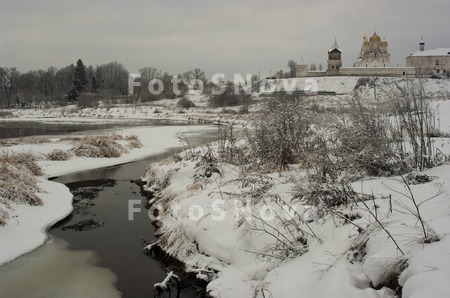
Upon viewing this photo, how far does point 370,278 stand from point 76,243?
20.1 ft

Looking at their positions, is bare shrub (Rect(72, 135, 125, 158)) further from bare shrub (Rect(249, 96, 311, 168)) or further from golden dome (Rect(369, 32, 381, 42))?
golden dome (Rect(369, 32, 381, 42))

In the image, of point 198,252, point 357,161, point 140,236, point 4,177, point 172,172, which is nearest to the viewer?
point 198,252

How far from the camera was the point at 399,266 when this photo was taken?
393 centimetres

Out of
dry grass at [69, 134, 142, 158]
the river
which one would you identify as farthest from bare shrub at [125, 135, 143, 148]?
the river

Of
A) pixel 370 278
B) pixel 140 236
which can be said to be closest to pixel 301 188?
pixel 370 278

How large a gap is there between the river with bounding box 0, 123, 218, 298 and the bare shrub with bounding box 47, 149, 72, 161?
7.06 metres

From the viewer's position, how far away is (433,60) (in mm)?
77812

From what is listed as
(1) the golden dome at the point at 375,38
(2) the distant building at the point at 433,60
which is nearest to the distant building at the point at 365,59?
(1) the golden dome at the point at 375,38

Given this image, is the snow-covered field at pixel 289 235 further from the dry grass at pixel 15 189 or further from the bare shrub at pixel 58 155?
the bare shrub at pixel 58 155

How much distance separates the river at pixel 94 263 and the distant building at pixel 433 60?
264 feet

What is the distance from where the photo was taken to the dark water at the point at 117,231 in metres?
6.54

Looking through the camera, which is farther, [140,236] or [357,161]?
[140,236]

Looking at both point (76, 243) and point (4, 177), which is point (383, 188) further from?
point (4, 177)

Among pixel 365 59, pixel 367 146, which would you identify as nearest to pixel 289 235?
pixel 367 146
